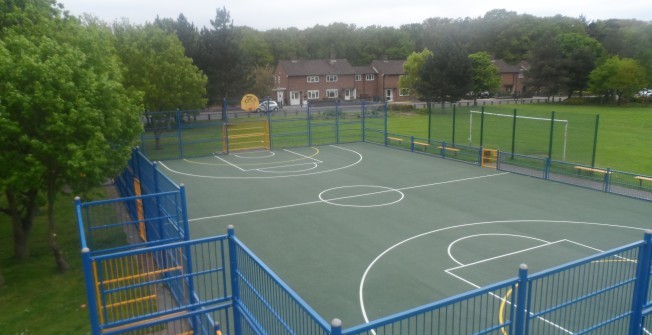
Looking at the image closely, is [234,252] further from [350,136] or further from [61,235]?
[350,136]

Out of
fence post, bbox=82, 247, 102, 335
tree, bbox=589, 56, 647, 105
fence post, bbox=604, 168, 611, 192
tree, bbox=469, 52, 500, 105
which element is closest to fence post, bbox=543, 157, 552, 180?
fence post, bbox=604, 168, 611, 192

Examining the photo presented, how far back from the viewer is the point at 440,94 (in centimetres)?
4938

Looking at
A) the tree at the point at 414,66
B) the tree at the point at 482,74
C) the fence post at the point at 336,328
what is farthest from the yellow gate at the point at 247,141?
the tree at the point at 482,74

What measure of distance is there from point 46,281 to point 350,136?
80.1 feet

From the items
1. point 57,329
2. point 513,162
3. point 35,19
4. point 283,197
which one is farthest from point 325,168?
point 57,329

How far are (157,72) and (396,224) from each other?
19.3 meters

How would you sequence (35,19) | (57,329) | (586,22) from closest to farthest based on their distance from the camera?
1. (57,329)
2. (35,19)
3. (586,22)

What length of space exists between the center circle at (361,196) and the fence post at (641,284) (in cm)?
1014

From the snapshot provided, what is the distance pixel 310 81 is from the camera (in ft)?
235

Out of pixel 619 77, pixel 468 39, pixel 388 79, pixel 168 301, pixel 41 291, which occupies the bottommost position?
pixel 41 291

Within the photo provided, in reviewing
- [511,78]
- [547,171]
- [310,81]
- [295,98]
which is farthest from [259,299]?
[511,78]

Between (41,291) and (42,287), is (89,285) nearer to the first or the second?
(41,291)

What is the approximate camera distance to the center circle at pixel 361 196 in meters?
17.4

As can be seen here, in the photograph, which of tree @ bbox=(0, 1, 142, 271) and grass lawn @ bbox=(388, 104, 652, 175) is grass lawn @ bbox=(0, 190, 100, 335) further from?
grass lawn @ bbox=(388, 104, 652, 175)
